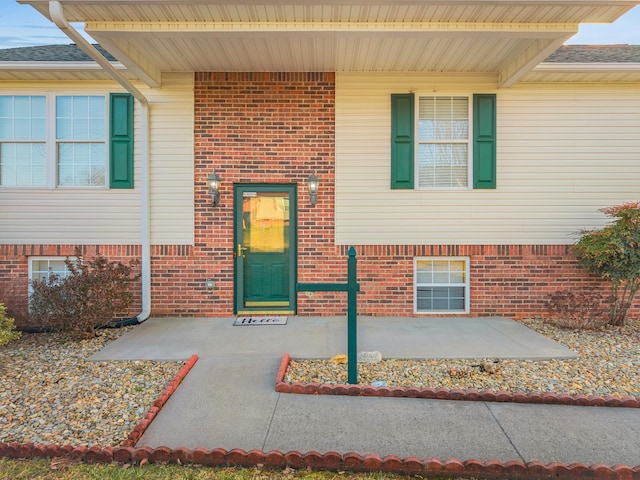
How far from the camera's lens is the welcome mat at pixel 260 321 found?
5367mm

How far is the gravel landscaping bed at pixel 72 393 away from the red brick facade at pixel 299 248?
1.62m

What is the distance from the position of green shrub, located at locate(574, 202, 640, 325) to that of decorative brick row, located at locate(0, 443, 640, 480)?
3.64 m

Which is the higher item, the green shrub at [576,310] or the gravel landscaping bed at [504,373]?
the green shrub at [576,310]

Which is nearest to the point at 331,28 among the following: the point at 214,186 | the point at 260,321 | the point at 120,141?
the point at 214,186

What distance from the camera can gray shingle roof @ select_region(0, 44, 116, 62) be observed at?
17.4 feet

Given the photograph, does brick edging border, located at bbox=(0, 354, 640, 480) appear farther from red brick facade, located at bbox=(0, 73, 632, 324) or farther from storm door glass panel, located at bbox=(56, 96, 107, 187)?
storm door glass panel, located at bbox=(56, 96, 107, 187)

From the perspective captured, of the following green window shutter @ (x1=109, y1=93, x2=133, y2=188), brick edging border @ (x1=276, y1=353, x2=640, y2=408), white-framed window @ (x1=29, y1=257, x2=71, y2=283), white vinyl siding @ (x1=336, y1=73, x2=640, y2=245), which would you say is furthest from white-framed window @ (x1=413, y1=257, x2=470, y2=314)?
white-framed window @ (x1=29, y1=257, x2=71, y2=283)

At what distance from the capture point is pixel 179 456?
247 cm

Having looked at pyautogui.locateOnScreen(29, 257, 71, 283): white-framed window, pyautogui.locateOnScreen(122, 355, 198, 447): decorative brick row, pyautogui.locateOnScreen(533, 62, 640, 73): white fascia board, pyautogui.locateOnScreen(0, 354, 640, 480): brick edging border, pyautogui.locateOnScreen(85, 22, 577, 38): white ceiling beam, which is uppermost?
pyautogui.locateOnScreen(533, 62, 640, 73): white fascia board

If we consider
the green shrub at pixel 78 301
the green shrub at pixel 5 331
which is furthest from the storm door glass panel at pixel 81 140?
the green shrub at pixel 5 331

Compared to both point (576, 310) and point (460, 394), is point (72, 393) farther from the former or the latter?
point (576, 310)

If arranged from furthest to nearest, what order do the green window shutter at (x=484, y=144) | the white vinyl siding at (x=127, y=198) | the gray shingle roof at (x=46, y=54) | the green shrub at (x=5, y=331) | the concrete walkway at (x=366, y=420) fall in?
the green window shutter at (x=484, y=144)
the white vinyl siding at (x=127, y=198)
the gray shingle roof at (x=46, y=54)
the green shrub at (x=5, y=331)
the concrete walkway at (x=366, y=420)

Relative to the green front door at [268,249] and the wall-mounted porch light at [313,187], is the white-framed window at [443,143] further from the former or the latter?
the green front door at [268,249]

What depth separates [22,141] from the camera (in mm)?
5656
